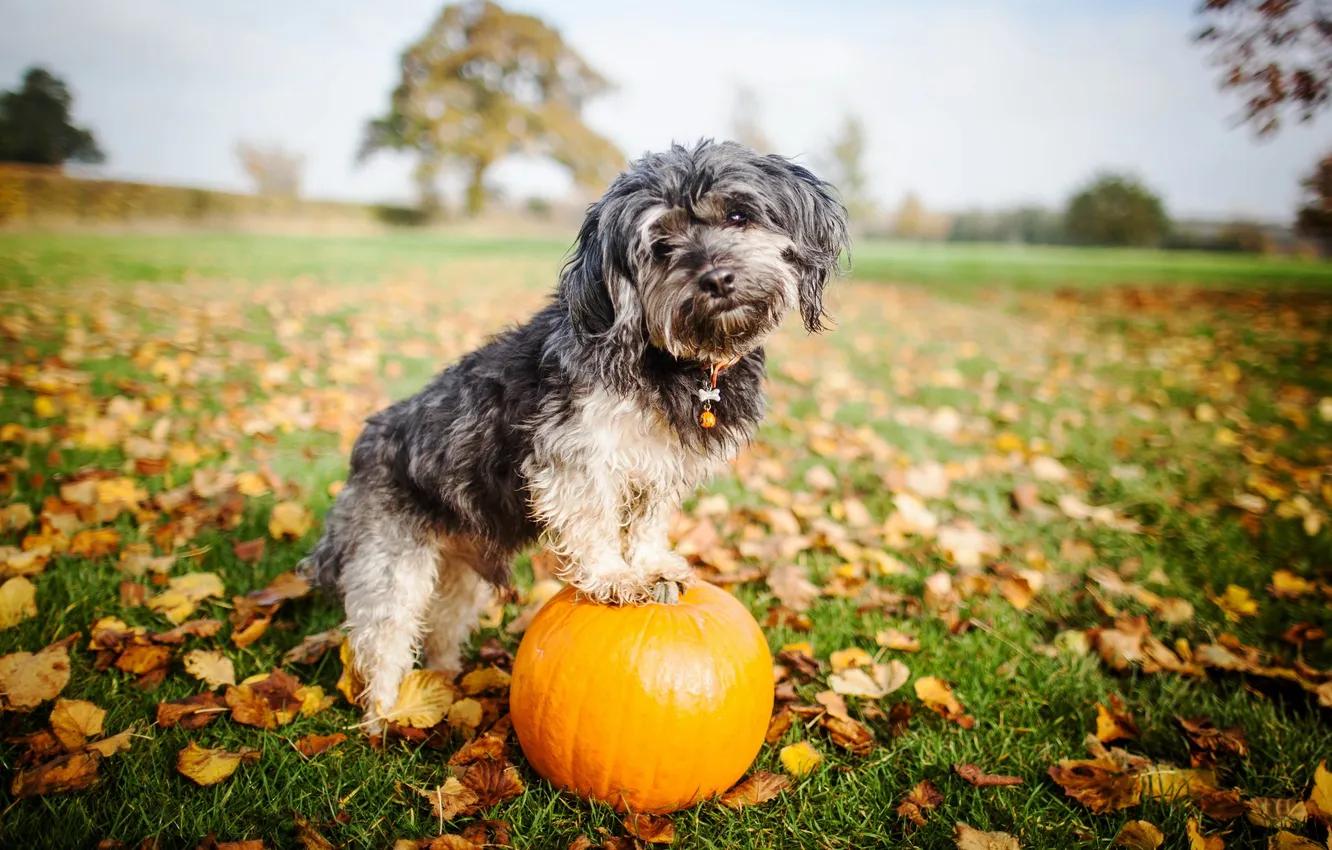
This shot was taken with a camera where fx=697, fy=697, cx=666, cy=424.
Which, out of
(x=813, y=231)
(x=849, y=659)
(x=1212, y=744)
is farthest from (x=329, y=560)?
(x=1212, y=744)

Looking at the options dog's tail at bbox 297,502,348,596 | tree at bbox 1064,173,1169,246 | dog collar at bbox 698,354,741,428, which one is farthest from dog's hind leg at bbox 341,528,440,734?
tree at bbox 1064,173,1169,246

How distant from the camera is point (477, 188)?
164 feet

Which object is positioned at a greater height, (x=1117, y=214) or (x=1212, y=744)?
(x=1117, y=214)

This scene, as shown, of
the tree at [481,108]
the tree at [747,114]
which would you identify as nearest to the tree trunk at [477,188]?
the tree at [481,108]

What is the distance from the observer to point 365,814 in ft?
8.01

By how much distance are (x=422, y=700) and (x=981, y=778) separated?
2267mm

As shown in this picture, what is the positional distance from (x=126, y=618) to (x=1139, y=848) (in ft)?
14.2

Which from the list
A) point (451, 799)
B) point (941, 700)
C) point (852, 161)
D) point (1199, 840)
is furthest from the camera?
point (852, 161)

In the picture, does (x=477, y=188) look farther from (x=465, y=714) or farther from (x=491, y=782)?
(x=491, y=782)

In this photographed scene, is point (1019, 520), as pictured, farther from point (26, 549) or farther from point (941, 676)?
point (26, 549)

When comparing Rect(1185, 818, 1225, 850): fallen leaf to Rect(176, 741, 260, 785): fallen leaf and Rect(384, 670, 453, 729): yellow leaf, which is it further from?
Rect(176, 741, 260, 785): fallen leaf

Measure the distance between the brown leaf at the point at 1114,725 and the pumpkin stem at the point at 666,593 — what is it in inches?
75.5

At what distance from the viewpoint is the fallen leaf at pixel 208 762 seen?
2.49 m

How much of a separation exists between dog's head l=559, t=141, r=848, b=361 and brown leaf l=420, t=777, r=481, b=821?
1.75m
